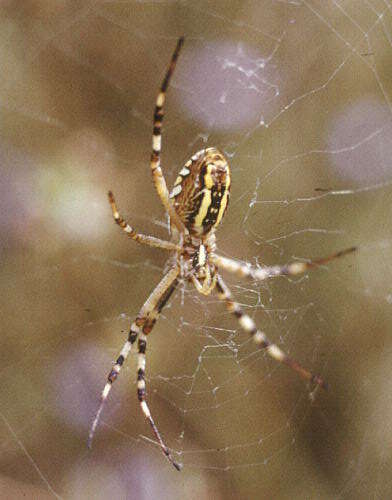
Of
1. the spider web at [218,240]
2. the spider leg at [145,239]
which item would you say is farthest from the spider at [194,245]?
the spider web at [218,240]

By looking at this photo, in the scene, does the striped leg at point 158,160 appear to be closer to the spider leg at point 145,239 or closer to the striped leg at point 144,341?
the spider leg at point 145,239

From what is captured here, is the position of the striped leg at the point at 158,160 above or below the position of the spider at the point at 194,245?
above

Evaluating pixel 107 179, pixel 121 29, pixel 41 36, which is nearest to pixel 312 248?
pixel 107 179

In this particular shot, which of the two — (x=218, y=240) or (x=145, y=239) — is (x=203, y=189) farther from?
(x=218, y=240)

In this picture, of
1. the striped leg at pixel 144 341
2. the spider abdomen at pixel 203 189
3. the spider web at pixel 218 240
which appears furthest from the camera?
the spider web at pixel 218 240

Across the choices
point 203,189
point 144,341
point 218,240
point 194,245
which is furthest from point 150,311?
point 218,240
